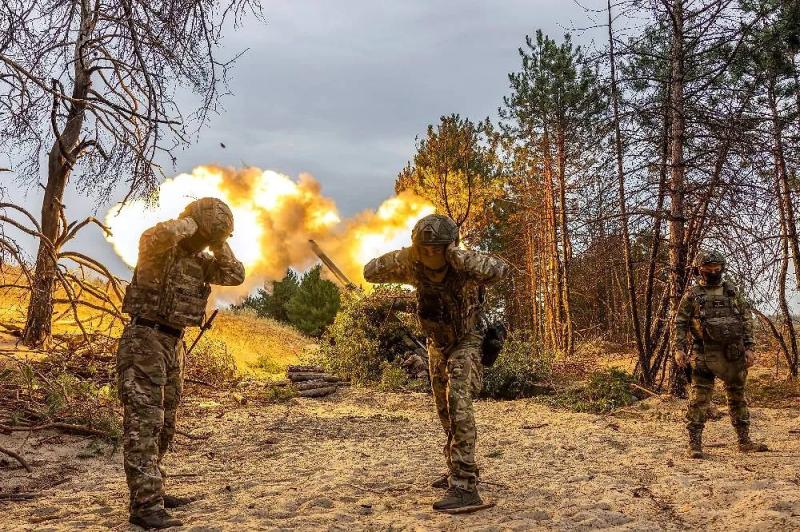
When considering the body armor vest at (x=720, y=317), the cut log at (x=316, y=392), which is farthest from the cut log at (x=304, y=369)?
the body armor vest at (x=720, y=317)

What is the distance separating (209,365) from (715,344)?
34.8ft

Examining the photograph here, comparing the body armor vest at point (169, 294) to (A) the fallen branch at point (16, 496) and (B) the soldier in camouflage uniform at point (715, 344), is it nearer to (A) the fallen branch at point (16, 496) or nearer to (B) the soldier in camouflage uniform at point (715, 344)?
(A) the fallen branch at point (16, 496)

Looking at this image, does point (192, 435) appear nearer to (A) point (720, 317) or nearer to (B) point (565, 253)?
(A) point (720, 317)

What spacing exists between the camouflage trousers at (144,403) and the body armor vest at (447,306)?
2.05 m

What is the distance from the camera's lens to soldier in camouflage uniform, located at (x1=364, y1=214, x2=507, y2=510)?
15.5 feet

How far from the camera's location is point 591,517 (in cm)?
442

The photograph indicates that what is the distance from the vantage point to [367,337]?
1488cm

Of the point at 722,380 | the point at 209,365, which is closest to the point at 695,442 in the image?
the point at 722,380

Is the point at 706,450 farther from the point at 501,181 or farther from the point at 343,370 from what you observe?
the point at 501,181

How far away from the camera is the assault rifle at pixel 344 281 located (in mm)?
14844

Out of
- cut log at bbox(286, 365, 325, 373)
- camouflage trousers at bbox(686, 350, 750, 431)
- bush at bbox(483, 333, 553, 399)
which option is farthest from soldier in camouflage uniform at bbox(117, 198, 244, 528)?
cut log at bbox(286, 365, 325, 373)

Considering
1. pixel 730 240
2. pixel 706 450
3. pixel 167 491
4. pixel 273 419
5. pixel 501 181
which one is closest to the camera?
pixel 167 491

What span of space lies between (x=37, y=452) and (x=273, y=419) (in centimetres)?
363

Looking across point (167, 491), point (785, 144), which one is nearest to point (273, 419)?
point (167, 491)
